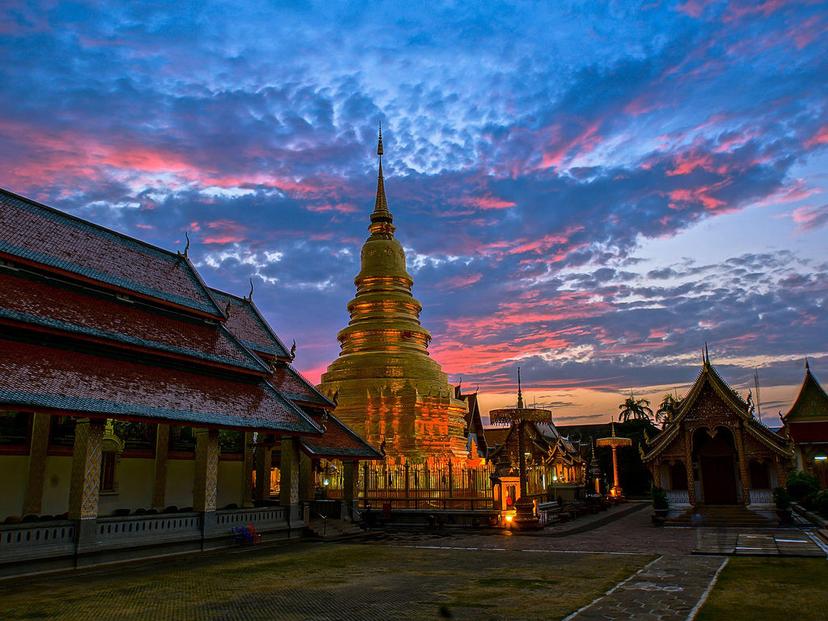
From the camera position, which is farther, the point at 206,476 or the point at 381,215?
the point at 381,215

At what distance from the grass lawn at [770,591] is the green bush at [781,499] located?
11.0 meters

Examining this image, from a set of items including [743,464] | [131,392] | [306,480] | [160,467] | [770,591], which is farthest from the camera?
[743,464]

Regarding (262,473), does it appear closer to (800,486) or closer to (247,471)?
(247,471)

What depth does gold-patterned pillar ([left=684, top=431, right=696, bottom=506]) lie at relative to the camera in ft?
93.0

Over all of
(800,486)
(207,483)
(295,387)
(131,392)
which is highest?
(295,387)

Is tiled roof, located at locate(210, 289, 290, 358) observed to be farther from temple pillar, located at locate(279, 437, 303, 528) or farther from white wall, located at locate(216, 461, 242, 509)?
temple pillar, located at locate(279, 437, 303, 528)

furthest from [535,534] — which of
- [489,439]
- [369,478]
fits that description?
[489,439]

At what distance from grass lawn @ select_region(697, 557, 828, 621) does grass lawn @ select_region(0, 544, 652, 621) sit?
1.92 meters

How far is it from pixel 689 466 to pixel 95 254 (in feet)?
80.1

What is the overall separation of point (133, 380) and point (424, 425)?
69.1 ft

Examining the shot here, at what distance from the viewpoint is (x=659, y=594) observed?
11.1m

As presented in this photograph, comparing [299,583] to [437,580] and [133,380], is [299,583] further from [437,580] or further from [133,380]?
[133,380]

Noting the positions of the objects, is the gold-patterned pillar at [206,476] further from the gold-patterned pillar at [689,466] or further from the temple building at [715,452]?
the gold-patterned pillar at [689,466]

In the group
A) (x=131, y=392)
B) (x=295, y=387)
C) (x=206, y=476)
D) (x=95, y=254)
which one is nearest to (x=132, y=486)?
(x=206, y=476)
